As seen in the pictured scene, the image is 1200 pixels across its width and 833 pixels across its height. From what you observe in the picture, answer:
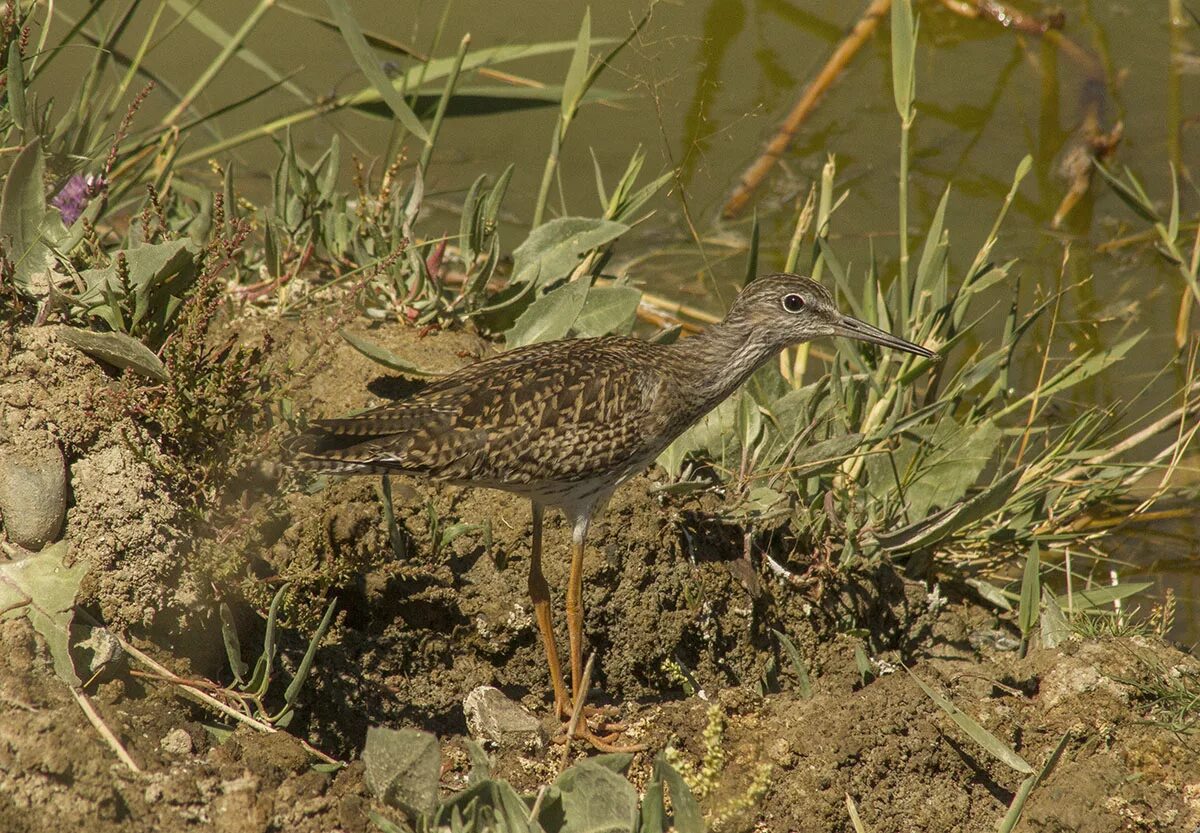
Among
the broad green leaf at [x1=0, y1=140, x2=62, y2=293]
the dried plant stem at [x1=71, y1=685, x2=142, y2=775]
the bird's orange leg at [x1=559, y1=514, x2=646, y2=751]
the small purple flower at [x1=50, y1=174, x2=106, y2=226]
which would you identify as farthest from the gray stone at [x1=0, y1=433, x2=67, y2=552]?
the bird's orange leg at [x1=559, y1=514, x2=646, y2=751]

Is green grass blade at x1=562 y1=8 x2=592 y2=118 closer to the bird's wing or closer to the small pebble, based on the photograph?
the bird's wing

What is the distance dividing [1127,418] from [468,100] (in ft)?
12.5

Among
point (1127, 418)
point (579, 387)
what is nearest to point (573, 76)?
point (579, 387)

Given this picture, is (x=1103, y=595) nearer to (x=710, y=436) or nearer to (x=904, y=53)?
(x=710, y=436)

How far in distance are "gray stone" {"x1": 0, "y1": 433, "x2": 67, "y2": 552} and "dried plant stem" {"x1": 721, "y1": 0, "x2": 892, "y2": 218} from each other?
502cm

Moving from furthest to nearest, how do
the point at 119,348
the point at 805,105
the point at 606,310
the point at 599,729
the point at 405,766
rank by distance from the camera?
1. the point at 805,105
2. the point at 606,310
3. the point at 599,729
4. the point at 119,348
5. the point at 405,766

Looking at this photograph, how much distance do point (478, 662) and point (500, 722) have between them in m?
0.28

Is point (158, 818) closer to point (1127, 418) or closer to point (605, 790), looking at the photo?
point (605, 790)

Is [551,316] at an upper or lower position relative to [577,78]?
lower

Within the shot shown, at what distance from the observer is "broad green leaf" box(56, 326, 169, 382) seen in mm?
4364

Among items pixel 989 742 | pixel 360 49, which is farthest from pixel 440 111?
pixel 989 742

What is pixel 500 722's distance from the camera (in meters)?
4.72

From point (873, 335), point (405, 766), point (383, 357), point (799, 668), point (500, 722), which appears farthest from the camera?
point (873, 335)

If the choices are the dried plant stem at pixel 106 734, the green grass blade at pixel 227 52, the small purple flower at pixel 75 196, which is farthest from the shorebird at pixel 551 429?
the green grass blade at pixel 227 52
